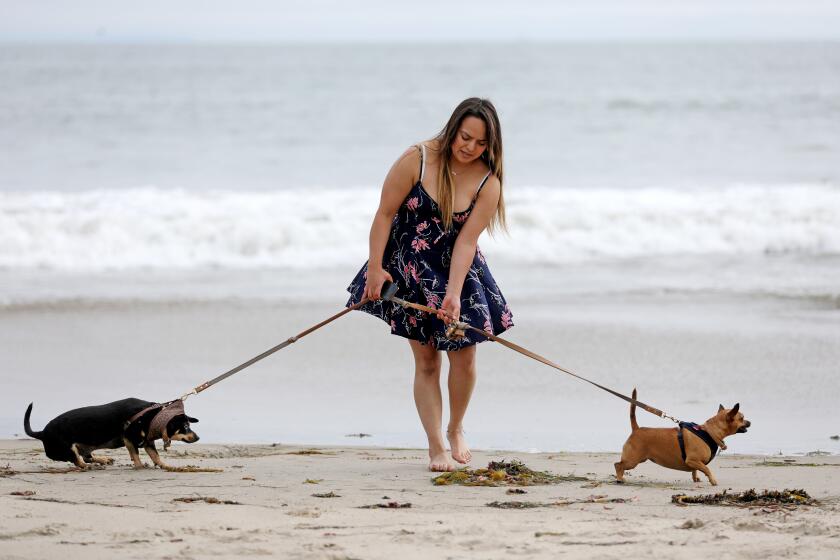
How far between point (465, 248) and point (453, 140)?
→ 1.44 ft

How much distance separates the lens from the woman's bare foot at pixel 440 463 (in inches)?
174

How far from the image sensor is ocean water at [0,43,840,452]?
29.6 feet

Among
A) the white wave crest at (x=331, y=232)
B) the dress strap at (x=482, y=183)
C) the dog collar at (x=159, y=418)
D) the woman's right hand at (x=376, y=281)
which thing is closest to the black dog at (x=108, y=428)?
the dog collar at (x=159, y=418)

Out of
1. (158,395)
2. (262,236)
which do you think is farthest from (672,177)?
(158,395)

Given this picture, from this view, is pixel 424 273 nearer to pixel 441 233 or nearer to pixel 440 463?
pixel 441 233

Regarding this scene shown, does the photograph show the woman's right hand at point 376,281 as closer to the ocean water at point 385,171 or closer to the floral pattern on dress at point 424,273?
the floral pattern on dress at point 424,273

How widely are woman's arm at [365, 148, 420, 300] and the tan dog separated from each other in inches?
45.0

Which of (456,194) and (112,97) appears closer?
(456,194)

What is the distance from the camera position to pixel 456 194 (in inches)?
169

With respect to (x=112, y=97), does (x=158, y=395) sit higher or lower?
lower

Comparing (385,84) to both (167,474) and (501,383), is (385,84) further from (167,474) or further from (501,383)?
(167,474)

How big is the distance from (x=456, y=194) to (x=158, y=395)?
275 centimetres

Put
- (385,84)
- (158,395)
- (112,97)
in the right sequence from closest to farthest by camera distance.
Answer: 1. (158,395)
2. (112,97)
3. (385,84)

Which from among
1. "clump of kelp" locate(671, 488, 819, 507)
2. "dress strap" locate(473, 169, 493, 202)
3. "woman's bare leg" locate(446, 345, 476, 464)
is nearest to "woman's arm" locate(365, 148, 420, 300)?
"dress strap" locate(473, 169, 493, 202)
